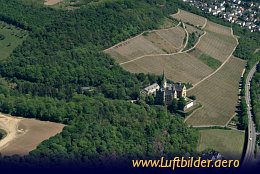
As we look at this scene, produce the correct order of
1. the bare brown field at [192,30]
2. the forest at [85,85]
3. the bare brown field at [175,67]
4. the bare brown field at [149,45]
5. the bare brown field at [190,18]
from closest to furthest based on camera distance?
the forest at [85,85], the bare brown field at [175,67], the bare brown field at [149,45], the bare brown field at [192,30], the bare brown field at [190,18]

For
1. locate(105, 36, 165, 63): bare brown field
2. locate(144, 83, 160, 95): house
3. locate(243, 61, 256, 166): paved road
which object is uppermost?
locate(105, 36, 165, 63): bare brown field

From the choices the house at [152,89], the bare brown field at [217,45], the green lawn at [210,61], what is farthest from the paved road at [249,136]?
the house at [152,89]

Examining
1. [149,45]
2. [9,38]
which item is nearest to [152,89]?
[149,45]

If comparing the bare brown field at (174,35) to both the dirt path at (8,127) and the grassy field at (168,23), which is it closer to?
the grassy field at (168,23)

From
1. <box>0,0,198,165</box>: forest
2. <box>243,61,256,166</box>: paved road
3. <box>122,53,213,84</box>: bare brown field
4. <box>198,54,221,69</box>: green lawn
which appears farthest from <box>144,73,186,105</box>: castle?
<box>198,54,221,69</box>: green lawn

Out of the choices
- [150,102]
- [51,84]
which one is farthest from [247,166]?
[51,84]

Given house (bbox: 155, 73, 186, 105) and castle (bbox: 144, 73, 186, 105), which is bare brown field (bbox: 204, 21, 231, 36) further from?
house (bbox: 155, 73, 186, 105)

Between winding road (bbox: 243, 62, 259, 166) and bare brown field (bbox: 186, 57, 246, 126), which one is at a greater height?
bare brown field (bbox: 186, 57, 246, 126)
